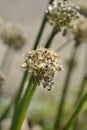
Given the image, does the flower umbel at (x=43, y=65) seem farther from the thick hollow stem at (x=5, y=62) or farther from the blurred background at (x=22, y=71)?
the thick hollow stem at (x=5, y=62)

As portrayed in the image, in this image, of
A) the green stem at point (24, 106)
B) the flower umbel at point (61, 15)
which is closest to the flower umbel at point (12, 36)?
the flower umbel at point (61, 15)

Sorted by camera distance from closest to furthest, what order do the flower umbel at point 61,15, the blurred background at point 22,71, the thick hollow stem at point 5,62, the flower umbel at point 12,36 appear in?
the flower umbel at point 61,15, the flower umbel at point 12,36, the thick hollow stem at point 5,62, the blurred background at point 22,71

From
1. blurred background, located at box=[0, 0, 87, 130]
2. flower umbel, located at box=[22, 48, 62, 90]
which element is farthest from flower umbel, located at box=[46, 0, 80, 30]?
blurred background, located at box=[0, 0, 87, 130]

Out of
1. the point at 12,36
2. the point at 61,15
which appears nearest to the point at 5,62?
the point at 12,36

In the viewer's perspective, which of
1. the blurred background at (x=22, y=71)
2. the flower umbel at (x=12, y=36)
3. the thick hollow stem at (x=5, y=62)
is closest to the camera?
the flower umbel at (x=12, y=36)

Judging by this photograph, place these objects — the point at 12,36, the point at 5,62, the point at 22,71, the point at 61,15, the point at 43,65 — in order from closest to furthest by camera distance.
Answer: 1. the point at 43,65
2. the point at 61,15
3. the point at 12,36
4. the point at 5,62
5. the point at 22,71

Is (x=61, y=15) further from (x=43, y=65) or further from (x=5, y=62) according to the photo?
(x=5, y=62)

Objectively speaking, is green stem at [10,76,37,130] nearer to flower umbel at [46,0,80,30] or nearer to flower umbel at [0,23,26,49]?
flower umbel at [46,0,80,30]

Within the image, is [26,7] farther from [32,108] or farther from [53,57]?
[53,57]
